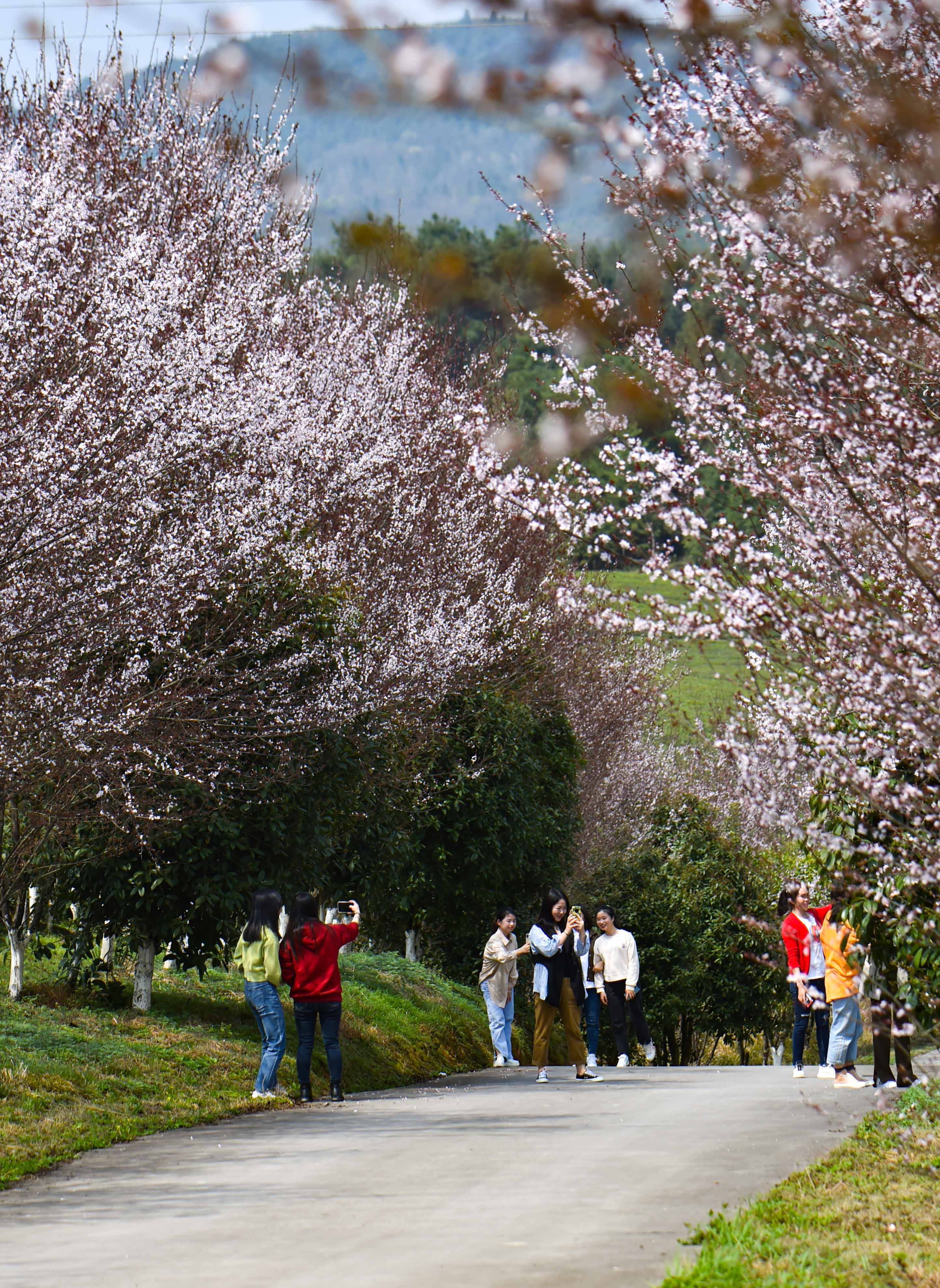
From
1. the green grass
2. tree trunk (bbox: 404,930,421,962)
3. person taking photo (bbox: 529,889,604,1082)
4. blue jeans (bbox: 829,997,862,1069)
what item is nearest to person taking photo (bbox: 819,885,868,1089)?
blue jeans (bbox: 829,997,862,1069)

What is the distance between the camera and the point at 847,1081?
13078mm

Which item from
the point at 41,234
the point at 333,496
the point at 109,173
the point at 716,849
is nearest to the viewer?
the point at 41,234

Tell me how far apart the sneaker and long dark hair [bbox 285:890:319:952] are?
15.5 feet

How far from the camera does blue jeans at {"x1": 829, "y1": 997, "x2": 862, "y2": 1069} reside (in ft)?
41.2

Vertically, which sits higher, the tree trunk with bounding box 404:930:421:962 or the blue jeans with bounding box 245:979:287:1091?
the tree trunk with bounding box 404:930:421:962

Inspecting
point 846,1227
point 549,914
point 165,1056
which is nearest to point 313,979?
point 165,1056

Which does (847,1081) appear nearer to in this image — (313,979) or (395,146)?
(313,979)

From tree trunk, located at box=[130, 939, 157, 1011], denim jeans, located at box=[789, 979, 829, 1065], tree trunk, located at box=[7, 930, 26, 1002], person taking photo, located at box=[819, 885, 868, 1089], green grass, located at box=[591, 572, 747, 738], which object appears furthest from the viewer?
green grass, located at box=[591, 572, 747, 738]

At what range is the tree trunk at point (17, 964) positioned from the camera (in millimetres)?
13430

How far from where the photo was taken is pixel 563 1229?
679cm

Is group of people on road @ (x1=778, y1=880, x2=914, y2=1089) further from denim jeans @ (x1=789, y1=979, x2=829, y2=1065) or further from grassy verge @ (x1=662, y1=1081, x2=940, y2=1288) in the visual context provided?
grassy verge @ (x1=662, y1=1081, x2=940, y2=1288)

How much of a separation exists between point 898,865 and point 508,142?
3451 mm

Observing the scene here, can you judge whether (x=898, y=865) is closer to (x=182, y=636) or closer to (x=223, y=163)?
(x=182, y=636)

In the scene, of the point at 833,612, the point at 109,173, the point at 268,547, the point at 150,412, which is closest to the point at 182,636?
the point at 268,547
